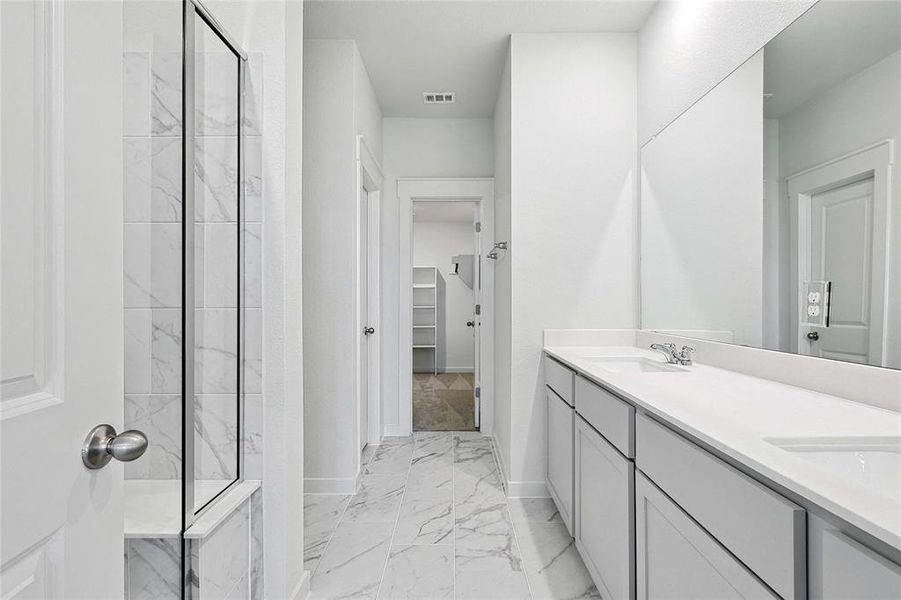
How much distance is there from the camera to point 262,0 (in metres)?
1.57

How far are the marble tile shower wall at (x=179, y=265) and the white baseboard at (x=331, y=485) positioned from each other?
1316 mm

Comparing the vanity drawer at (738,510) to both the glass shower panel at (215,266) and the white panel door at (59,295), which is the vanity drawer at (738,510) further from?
the glass shower panel at (215,266)

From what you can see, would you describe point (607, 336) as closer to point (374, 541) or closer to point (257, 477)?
point (374, 541)

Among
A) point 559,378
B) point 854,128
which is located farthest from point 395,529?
point 854,128

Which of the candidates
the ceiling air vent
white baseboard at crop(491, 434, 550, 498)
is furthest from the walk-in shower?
the ceiling air vent

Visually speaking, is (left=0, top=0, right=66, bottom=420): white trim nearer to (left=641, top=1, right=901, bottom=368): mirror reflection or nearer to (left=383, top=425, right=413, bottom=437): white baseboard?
(left=641, top=1, right=901, bottom=368): mirror reflection

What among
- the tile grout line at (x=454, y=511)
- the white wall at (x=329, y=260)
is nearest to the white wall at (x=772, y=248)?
the tile grout line at (x=454, y=511)

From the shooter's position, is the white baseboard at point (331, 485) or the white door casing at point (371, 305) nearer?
the white baseboard at point (331, 485)

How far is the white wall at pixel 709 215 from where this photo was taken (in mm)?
1724

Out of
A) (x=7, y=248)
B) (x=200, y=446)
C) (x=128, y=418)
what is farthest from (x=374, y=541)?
(x=7, y=248)

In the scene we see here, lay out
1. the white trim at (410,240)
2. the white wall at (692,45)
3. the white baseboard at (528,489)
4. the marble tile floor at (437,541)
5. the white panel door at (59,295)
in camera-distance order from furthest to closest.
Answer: the white trim at (410,240)
the white baseboard at (528,489)
the marble tile floor at (437,541)
the white wall at (692,45)
the white panel door at (59,295)

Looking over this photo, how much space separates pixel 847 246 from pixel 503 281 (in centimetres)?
194

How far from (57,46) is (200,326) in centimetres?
88

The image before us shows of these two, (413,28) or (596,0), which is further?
(413,28)
